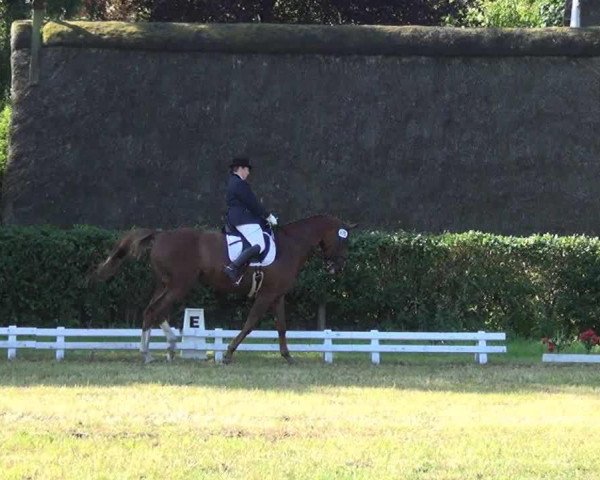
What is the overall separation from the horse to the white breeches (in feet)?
1.19

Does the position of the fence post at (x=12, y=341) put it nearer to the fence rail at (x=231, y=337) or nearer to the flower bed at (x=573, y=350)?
the fence rail at (x=231, y=337)

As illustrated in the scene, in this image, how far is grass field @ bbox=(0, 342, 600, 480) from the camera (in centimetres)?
848

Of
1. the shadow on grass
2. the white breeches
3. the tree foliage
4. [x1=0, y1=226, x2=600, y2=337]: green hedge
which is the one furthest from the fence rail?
the tree foliage

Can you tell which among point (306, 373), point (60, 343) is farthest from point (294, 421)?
point (60, 343)

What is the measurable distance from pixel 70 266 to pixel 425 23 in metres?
17.2

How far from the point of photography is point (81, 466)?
328 inches

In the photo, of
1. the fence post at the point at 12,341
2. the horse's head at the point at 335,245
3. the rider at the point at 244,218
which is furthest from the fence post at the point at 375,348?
the fence post at the point at 12,341

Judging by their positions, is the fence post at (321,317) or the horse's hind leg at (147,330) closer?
the horse's hind leg at (147,330)

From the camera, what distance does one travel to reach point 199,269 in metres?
15.9

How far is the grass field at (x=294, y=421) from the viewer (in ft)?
27.8

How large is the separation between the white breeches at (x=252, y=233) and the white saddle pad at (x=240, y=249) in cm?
11

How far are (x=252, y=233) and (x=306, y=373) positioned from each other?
2110 millimetres

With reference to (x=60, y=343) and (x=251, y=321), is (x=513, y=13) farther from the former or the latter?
(x=60, y=343)

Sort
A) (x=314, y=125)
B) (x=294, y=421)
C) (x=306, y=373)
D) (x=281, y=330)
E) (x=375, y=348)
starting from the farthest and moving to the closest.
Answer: (x=314, y=125) < (x=375, y=348) < (x=281, y=330) < (x=306, y=373) < (x=294, y=421)
